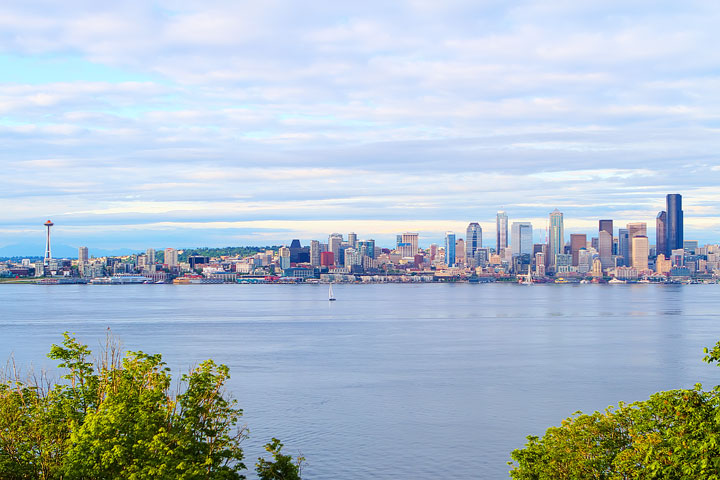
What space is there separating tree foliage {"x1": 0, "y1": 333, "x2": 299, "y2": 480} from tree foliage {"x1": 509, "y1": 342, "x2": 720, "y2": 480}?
5.73 meters

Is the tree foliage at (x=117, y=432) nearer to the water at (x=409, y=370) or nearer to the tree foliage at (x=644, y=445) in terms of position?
the tree foliage at (x=644, y=445)

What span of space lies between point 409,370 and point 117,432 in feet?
107

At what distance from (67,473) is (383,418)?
19936 mm

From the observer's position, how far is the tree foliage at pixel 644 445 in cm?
1161

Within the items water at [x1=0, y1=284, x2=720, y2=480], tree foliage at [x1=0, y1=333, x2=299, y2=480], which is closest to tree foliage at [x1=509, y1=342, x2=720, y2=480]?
tree foliage at [x1=0, y1=333, x2=299, y2=480]

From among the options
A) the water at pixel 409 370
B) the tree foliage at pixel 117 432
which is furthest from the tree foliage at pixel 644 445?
the water at pixel 409 370

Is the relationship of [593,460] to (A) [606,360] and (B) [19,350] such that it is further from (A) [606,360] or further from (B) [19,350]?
(B) [19,350]

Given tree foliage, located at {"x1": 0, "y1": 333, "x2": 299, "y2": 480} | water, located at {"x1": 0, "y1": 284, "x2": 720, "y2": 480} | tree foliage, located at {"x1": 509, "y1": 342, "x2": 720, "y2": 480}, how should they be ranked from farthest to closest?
water, located at {"x1": 0, "y1": 284, "x2": 720, "y2": 480} < tree foliage, located at {"x1": 0, "y1": 333, "x2": 299, "y2": 480} < tree foliage, located at {"x1": 509, "y1": 342, "x2": 720, "y2": 480}

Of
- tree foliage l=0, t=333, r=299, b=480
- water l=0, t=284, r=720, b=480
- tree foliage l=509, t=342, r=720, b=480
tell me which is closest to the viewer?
tree foliage l=509, t=342, r=720, b=480

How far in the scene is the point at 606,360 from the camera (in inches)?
1951

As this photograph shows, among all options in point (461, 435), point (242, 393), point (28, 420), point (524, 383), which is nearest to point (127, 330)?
point (242, 393)

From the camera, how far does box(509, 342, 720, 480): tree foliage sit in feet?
38.1

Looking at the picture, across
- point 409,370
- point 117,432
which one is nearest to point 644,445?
point 117,432

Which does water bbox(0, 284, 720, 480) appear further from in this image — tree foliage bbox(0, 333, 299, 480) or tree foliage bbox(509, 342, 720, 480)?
tree foliage bbox(0, 333, 299, 480)
